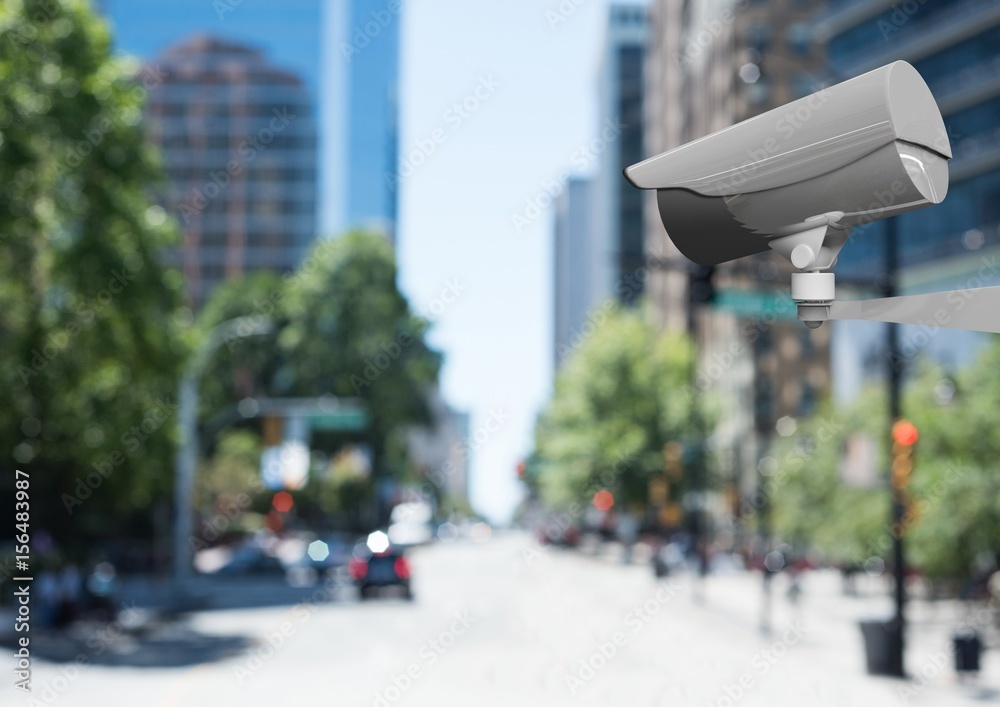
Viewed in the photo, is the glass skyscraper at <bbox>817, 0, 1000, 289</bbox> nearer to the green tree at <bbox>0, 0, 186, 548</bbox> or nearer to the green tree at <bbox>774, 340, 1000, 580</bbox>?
the green tree at <bbox>774, 340, 1000, 580</bbox>

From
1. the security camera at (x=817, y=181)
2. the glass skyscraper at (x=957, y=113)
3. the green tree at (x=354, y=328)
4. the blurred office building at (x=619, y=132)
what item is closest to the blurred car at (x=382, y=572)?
the glass skyscraper at (x=957, y=113)

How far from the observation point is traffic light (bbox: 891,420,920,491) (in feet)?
62.0

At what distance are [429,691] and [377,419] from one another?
48063 mm

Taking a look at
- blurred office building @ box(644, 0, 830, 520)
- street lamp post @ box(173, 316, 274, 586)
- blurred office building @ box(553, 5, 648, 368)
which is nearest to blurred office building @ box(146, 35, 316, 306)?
blurred office building @ box(553, 5, 648, 368)

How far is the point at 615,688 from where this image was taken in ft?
58.1

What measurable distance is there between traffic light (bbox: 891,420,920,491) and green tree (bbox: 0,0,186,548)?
16.9 metres

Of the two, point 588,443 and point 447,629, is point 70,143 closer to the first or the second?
point 447,629

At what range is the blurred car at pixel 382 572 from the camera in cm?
3497

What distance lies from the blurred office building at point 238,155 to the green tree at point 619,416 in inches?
2360

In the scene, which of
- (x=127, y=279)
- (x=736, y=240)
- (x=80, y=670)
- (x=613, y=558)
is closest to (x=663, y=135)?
(x=613, y=558)

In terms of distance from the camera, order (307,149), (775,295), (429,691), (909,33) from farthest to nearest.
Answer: (307,149)
(909,33)
(775,295)
(429,691)

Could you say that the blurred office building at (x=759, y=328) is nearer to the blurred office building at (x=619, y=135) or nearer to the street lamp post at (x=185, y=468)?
the street lamp post at (x=185, y=468)

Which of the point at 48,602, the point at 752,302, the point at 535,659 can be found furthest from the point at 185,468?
the point at 752,302

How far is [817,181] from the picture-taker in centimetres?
318
